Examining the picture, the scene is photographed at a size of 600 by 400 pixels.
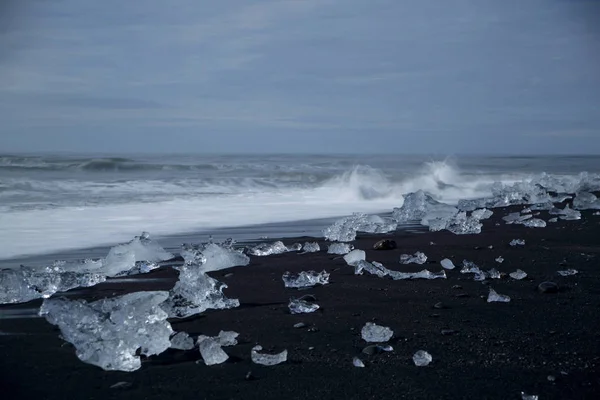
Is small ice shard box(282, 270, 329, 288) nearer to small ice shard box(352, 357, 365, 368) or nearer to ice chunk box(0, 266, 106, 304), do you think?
ice chunk box(0, 266, 106, 304)

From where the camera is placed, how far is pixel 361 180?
15.7m

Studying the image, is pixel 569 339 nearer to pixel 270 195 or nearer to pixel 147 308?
pixel 147 308

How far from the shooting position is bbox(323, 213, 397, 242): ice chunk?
6.33m

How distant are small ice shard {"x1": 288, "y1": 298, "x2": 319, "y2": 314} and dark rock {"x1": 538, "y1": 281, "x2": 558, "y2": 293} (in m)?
1.44

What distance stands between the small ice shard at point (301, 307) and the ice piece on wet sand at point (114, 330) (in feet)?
2.85

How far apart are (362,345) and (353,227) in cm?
397

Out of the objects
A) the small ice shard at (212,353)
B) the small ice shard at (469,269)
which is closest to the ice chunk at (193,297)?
the small ice shard at (212,353)

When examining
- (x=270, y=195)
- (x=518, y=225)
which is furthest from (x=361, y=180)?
(x=518, y=225)

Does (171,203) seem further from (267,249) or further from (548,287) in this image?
(548,287)

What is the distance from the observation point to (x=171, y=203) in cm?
1160

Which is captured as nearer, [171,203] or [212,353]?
[212,353]

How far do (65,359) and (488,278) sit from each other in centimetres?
281

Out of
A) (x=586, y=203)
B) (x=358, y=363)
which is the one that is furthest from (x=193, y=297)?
(x=586, y=203)

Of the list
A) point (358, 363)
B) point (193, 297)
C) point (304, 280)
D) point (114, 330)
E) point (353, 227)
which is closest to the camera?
point (358, 363)
